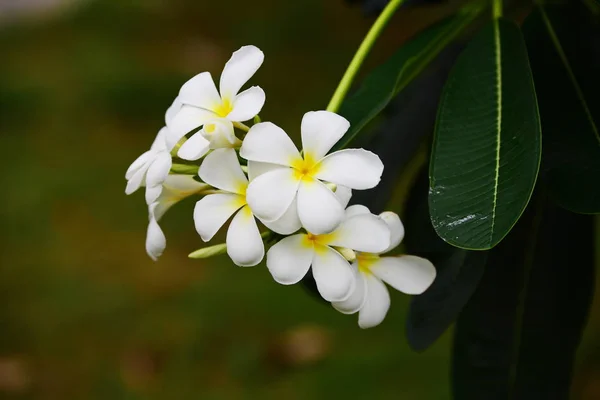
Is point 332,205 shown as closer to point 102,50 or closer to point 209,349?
point 209,349

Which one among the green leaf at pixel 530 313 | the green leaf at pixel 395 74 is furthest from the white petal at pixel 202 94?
the green leaf at pixel 530 313

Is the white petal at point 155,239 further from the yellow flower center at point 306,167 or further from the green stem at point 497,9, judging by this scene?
the green stem at point 497,9

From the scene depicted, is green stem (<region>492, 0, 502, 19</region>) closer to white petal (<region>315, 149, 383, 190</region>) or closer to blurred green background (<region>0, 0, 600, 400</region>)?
white petal (<region>315, 149, 383, 190</region>)

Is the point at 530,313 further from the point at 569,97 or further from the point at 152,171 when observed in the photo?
the point at 152,171

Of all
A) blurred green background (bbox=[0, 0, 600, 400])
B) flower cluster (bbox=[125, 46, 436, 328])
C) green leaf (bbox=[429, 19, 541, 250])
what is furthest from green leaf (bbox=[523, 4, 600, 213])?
blurred green background (bbox=[0, 0, 600, 400])

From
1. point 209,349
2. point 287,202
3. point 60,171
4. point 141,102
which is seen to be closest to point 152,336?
point 209,349
